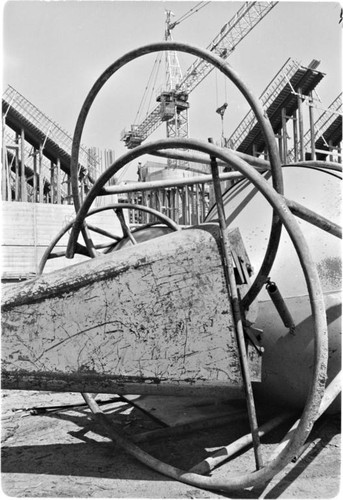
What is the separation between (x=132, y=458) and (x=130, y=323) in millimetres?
1238

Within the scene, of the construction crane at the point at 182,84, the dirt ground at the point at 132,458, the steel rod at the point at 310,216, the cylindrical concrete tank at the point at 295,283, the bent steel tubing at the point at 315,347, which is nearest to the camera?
the bent steel tubing at the point at 315,347

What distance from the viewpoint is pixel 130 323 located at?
3143 mm

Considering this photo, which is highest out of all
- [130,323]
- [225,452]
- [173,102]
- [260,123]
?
[173,102]

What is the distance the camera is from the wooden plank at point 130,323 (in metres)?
3.04

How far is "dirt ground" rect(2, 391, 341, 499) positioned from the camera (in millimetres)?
3133

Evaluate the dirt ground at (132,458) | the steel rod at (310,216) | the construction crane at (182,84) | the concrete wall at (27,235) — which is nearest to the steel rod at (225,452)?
the dirt ground at (132,458)

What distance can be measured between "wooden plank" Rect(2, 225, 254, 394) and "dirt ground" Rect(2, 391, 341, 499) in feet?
2.15

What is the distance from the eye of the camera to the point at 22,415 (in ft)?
17.2

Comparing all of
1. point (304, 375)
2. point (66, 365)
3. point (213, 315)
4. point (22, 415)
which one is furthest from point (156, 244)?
point (22, 415)

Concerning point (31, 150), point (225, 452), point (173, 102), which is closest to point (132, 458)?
point (225, 452)

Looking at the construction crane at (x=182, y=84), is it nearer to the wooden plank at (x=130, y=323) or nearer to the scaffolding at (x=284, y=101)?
the scaffolding at (x=284, y=101)

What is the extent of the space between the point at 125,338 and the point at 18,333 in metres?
0.78

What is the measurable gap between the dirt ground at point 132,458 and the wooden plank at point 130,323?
66cm

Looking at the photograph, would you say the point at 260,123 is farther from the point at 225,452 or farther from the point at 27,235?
the point at 27,235
